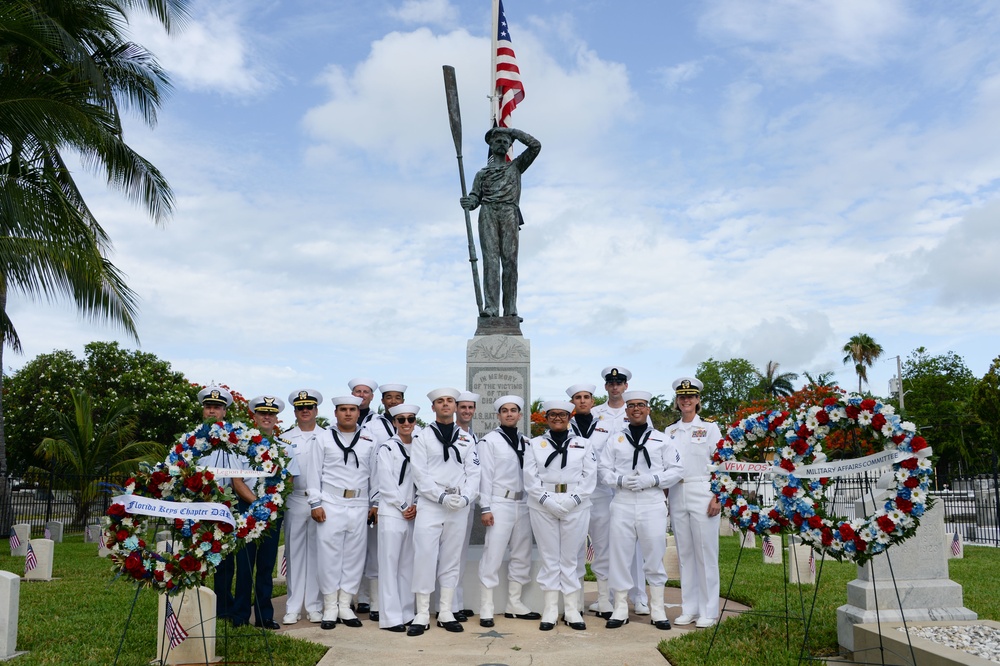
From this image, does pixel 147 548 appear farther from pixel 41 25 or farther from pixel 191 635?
pixel 41 25

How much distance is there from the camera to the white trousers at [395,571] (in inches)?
272

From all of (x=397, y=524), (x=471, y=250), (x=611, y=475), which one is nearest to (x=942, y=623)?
(x=611, y=475)

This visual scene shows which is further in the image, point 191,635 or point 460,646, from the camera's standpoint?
point 460,646

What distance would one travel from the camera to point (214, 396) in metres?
6.98

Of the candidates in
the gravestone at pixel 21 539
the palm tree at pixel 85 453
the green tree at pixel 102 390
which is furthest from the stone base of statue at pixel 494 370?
the green tree at pixel 102 390

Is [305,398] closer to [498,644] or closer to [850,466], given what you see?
[498,644]

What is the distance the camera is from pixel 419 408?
7.55 meters

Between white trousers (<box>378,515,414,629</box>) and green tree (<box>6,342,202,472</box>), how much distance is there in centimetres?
2732

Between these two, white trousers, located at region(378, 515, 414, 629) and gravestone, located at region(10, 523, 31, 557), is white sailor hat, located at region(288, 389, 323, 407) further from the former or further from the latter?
gravestone, located at region(10, 523, 31, 557)

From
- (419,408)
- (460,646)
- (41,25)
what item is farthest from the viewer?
(41,25)

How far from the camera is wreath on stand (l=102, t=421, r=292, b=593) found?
16.8ft

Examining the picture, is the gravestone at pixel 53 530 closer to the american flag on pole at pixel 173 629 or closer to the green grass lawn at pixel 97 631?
the green grass lawn at pixel 97 631

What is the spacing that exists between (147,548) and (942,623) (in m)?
5.64

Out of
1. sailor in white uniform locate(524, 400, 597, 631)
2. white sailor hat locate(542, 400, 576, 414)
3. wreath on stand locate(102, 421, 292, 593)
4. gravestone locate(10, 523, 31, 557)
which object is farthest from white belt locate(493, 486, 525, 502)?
gravestone locate(10, 523, 31, 557)
